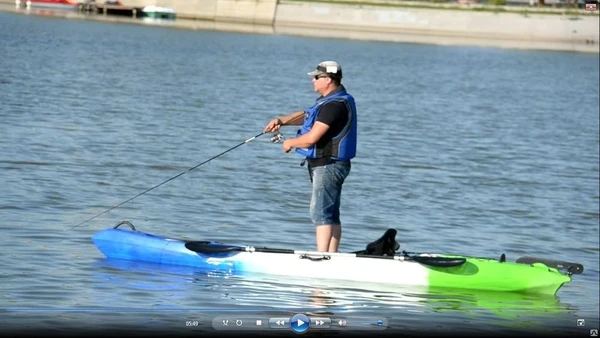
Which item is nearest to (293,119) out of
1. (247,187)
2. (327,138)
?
(327,138)

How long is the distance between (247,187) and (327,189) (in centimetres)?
738

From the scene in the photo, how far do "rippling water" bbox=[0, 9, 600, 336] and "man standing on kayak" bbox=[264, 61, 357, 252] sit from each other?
769mm

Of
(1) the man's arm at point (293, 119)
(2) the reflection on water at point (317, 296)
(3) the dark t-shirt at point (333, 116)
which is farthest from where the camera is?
(1) the man's arm at point (293, 119)

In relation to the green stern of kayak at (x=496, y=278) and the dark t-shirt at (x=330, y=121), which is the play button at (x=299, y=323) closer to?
the dark t-shirt at (x=330, y=121)

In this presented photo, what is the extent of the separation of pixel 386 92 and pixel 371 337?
119 ft

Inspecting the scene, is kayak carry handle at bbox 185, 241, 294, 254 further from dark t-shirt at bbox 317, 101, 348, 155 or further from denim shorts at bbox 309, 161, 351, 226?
dark t-shirt at bbox 317, 101, 348, 155

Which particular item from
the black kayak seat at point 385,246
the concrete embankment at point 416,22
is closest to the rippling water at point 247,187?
the black kayak seat at point 385,246

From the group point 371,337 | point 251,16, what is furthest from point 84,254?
point 251,16

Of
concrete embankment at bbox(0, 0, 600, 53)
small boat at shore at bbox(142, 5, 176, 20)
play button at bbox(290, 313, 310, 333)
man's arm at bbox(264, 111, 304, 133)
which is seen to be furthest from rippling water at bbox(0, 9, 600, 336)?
concrete embankment at bbox(0, 0, 600, 53)

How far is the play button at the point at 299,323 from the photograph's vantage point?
28.2 feet

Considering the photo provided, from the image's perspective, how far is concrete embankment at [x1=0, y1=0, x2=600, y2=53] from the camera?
87.6m

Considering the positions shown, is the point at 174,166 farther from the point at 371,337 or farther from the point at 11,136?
the point at 371,337

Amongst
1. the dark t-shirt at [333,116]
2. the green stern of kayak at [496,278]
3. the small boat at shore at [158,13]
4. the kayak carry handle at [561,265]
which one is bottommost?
the green stern of kayak at [496,278]

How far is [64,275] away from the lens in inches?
453
